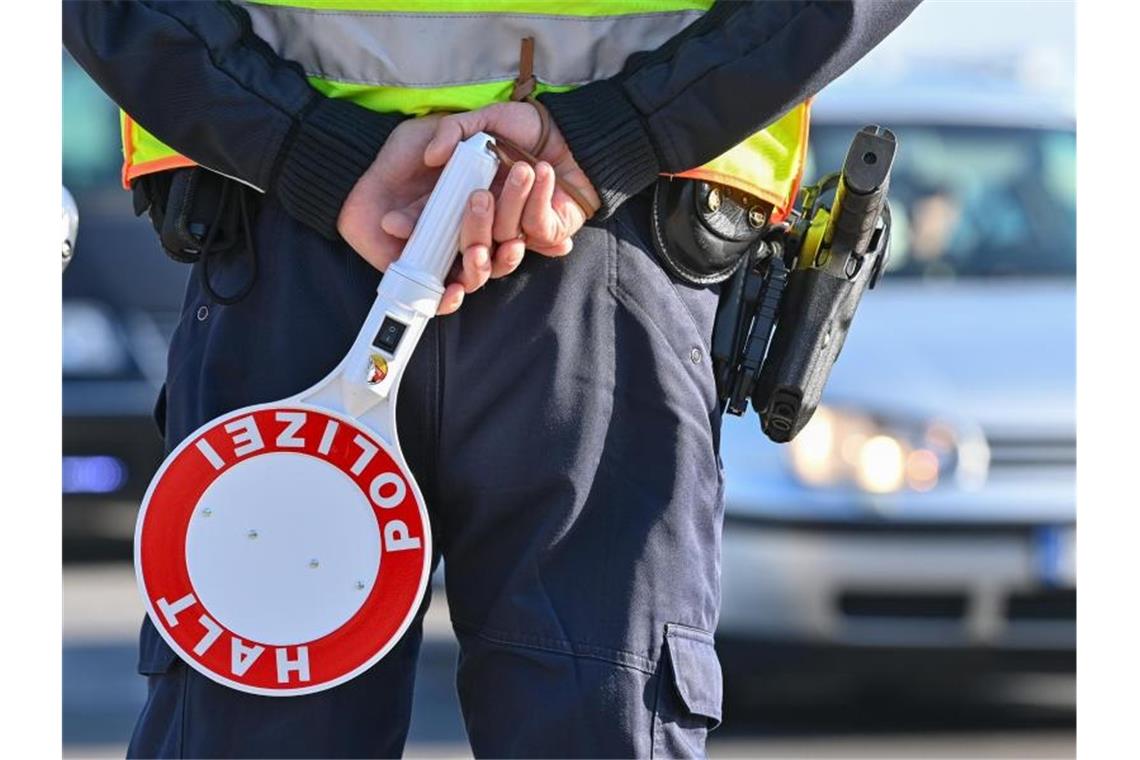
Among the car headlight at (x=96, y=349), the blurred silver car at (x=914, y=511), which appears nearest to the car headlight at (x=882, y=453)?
the blurred silver car at (x=914, y=511)

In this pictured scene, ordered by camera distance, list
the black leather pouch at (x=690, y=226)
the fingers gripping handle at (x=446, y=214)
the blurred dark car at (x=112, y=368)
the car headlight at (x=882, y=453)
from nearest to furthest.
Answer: the fingers gripping handle at (x=446, y=214)
the black leather pouch at (x=690, y=226)
the car headlight at (x=882, y=453)
the blurred dark car at (x=112, y=368)

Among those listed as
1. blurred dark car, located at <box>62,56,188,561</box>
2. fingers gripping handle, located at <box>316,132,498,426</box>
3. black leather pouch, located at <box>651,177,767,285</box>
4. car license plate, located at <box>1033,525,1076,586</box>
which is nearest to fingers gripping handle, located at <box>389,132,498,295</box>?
fingers gripping handle, located at <box>316,132,498,426</box>

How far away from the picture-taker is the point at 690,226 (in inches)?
87.7

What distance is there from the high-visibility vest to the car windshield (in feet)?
11.1

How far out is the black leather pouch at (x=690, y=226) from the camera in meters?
2.23

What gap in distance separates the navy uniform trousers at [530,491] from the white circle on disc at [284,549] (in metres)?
0.09

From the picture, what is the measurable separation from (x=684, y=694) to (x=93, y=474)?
461cm

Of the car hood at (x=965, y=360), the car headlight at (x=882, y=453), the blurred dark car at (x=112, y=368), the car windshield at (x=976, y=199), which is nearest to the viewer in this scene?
the car headlight at (x=882, y=453)

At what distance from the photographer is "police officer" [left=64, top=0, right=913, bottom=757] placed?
2160 millimetres

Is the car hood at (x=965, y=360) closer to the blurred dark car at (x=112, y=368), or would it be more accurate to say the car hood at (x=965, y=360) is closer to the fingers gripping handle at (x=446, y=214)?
the blurred dark car at (x=112, y=368)

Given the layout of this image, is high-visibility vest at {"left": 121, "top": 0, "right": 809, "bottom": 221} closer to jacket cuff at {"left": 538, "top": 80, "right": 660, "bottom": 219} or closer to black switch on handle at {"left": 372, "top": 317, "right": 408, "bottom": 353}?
jacket cuff at {"left": 538, "top": 80, "right": 660, "bottom": 219}

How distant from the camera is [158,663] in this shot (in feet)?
7.22

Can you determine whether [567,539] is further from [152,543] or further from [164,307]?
[164,307]

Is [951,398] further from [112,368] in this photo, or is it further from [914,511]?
[112,368]
